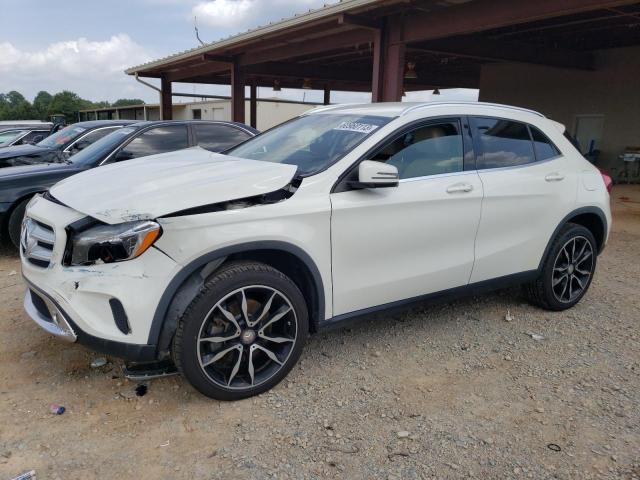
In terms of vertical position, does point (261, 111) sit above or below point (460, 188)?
above

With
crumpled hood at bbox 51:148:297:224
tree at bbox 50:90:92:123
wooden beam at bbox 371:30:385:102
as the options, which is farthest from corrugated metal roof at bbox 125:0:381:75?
tree at bbox 50:90:92:123

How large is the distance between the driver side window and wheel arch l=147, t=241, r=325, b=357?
0.87 m

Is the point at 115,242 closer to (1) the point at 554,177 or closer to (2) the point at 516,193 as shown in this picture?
(2) the point at 516,193

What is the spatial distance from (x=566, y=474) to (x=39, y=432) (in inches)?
104

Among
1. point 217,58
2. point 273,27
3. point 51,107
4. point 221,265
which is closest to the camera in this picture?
point 221,265

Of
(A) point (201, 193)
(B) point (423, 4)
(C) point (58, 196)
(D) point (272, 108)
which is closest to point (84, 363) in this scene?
(C) point (58, 196)

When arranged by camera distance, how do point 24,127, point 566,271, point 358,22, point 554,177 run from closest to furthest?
point 554,177 → point 566,271 → point 358,22 → point 24,127

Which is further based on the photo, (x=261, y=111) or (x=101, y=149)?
(x=261, y=111)

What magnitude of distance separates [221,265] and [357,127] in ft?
4.53

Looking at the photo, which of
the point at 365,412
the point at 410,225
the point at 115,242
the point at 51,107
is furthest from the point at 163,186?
the point at 51,107

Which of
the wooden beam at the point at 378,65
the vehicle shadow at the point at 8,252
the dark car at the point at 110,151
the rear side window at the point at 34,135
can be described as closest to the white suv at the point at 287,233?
the dark car at the point at 110,151

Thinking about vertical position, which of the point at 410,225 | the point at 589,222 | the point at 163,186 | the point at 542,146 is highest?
the point at 542,146

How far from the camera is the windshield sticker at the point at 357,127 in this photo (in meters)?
3.35

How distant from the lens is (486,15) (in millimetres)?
8344
